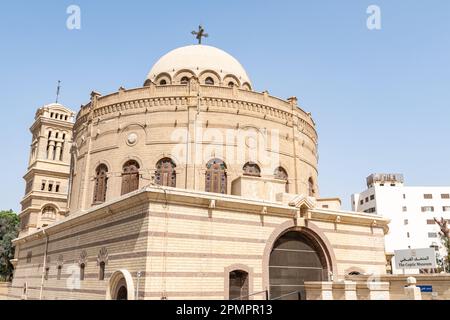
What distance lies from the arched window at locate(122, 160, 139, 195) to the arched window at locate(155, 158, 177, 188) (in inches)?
56.2

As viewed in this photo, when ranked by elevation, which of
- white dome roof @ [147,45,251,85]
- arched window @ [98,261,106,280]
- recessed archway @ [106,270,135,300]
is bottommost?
recessed archway @ [106,270,135,300]

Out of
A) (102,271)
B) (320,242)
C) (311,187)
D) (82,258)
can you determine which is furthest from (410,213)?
(102,271)

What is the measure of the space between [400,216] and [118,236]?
6476 cm

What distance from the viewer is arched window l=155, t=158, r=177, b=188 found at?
24.0m

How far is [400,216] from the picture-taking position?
228 feet

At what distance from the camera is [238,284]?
1698 centimetres

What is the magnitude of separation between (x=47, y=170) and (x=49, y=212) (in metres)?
5.51

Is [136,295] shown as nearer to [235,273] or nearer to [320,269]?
[235,273]

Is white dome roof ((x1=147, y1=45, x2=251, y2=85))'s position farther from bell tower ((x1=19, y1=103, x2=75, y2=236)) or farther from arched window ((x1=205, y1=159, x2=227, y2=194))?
bell tower ((x1=19, y1=103, x2=75, y2=236))

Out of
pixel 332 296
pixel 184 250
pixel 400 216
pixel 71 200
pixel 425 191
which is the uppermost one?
pixel 425 191

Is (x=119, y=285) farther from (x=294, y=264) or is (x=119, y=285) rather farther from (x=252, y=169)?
(x=252, y=169)

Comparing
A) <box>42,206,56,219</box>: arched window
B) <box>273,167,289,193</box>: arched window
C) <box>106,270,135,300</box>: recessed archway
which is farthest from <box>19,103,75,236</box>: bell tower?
<box>106,270,135,300</box>: recessed archway

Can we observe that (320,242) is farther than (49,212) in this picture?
No
